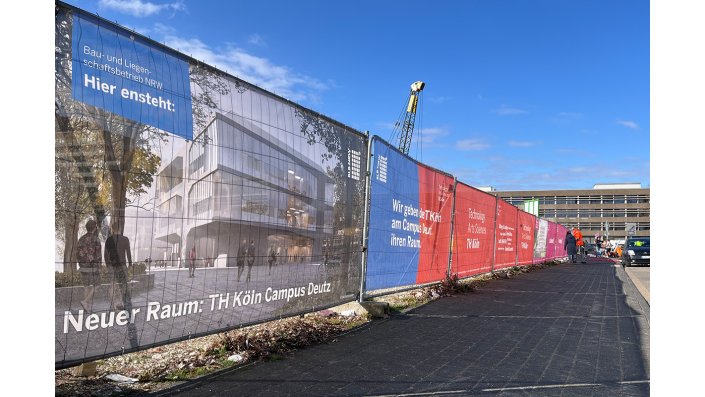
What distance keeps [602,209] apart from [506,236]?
122m

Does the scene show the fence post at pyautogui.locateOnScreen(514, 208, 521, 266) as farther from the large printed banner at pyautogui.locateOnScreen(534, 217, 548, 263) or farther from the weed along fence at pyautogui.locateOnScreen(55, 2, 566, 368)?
the weed along fence at pyautogui.locateOnScreen(55, 2, 566, 368)

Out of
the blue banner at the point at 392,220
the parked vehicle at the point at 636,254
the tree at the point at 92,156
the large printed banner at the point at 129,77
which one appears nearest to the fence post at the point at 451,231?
the blue banner at the point at 392,220

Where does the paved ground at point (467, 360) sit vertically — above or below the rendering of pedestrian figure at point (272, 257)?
below

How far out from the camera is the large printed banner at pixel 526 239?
2088cm

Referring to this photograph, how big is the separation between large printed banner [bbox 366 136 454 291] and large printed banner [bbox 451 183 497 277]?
93cm

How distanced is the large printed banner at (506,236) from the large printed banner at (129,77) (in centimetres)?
1378

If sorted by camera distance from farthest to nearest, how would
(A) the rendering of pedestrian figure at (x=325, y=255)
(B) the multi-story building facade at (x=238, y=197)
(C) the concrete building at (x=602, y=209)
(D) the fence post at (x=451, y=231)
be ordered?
1. (C) the concrete building at (x=602, y=209)
2. (D) the fence post at (x=451, y=231)
3. (A) the rendering of pedestrian figure at (x=325, y=255)
4. (B) the multi-story building facade at (x=238, y=197)

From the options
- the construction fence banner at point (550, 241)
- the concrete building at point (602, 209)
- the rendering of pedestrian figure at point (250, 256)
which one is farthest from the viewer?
the concrete building at point (602, 209)

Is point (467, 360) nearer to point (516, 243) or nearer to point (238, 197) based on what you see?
point (238, 197)

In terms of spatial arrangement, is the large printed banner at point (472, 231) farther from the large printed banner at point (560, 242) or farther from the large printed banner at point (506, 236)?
the large printed banner at point (560, 242)

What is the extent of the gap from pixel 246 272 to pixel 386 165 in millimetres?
3988

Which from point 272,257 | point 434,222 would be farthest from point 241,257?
point 434,222
